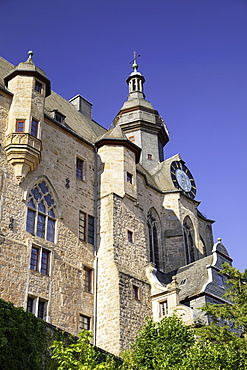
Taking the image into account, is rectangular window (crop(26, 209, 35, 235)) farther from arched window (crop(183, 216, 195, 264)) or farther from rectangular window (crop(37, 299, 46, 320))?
arched window (crop(183, 216, 195, 264))

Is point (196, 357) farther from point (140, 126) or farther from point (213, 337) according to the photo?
point (140, 126)

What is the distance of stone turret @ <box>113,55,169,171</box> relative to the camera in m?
39.1

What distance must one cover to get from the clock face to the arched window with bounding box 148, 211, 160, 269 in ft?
12.6

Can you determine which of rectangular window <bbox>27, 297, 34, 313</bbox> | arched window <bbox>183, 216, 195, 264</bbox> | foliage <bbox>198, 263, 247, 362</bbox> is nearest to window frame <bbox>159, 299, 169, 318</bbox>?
foliage <bbox>198, 263, 247, 362</bbox>

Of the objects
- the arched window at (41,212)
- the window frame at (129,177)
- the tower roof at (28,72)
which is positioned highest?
the tower roof at (28,72)

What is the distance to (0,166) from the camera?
22.6 meters

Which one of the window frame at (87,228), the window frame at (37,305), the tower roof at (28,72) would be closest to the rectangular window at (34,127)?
the tower roof at (28,72)

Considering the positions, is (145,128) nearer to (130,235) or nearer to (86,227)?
(130,235)

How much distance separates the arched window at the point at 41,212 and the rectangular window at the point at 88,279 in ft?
7.72

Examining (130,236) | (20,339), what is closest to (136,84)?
(130,236)

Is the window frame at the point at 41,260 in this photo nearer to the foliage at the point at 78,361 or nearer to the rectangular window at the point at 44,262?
the rectangular window at the point at 44,262

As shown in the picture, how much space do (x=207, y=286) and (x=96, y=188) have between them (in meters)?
7.24

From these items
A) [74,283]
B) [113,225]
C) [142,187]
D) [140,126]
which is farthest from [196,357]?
[140,126]

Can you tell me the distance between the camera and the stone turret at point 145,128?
128 feet
